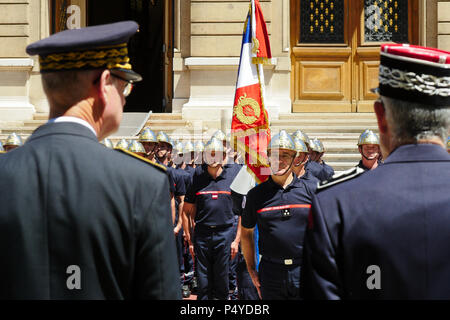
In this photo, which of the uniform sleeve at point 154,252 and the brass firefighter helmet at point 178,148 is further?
the brass firefighter helmet at point 178,148

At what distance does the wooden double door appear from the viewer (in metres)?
15.1

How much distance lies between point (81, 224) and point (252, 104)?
6401 mm

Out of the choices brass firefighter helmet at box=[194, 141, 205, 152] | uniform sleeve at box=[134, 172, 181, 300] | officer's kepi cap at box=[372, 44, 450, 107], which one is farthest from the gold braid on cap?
brass firefighter helmet at box=[194, 141, 205, 152]

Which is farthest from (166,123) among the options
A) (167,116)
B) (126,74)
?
(126,74)

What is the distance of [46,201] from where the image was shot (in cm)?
201

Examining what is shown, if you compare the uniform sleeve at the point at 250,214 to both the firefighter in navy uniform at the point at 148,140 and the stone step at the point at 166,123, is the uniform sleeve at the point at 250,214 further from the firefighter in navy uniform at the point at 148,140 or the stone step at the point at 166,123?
the stone step at the point at 166,123

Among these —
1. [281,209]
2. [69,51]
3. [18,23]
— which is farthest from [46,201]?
[18,23]

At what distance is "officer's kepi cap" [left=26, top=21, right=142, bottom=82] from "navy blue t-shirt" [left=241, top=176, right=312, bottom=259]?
323cm

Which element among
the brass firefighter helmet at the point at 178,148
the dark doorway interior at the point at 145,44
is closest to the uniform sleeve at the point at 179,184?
the brass firefighter helmet at the point at 178,148

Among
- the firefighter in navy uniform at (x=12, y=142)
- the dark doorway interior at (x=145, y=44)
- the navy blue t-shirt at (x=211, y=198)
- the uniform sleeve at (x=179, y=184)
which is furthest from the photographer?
the dark doorway interior at (x=145, y=44)

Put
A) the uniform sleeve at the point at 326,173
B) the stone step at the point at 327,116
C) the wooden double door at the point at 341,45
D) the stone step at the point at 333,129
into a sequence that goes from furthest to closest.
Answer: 1. the wooden double door at the point at 341,45
2. the stone step at the point at 327,116
3. the stone step at the point at 333,129
4. the uniform sleeve at the point at 326,173

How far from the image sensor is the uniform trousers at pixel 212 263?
8.26 m

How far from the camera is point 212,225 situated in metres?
8.36

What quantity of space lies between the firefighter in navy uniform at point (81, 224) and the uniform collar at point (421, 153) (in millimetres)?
843
